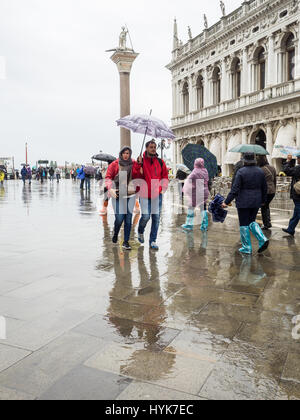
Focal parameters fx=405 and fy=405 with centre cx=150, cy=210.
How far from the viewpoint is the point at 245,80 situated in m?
29.8

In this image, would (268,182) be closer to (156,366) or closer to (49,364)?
(156,366)

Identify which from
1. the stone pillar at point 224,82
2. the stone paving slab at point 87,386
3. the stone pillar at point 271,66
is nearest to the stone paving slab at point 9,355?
the stone paving slab at point 87,386

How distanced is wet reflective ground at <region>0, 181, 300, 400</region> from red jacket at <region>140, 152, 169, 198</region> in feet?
3.20

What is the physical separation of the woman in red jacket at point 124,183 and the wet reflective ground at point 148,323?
0.64m

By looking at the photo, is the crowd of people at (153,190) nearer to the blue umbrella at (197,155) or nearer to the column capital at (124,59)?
the blue umbrella at (197,155)

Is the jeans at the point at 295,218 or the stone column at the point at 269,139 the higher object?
the stone column at the point at 269,139

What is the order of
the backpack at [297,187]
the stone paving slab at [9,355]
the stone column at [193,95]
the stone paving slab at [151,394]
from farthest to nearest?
the stone column at [193,95], the backpack at [297,187], the stone paving slab at [9,355], the stone paving slab at [151,394]

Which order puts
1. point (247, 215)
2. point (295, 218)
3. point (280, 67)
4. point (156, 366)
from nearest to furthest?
point (156, 366) < point (247, 215) < point (295, 218) < point (280, 67)

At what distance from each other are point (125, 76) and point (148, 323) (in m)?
19.5

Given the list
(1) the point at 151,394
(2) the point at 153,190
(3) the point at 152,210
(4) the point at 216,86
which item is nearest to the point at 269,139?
(4) the point at 216,86

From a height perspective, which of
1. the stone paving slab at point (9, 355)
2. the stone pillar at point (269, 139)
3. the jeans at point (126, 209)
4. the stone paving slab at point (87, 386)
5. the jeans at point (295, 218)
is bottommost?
the stone paving slab at point (87, 386)

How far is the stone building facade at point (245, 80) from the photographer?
2561cm

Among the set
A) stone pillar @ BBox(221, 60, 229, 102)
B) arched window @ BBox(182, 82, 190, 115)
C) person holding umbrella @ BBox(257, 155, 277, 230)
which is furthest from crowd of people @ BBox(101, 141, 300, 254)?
arched window @ BBox(182, 82, 190, 115)
